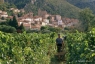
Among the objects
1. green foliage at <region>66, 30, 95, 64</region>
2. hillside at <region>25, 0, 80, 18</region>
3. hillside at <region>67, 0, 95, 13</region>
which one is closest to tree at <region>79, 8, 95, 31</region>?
hillside at <region>25, 0, 80, 18</region>

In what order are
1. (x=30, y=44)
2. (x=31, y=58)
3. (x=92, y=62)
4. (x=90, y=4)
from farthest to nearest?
(x=90, y=4) → (x=30, y=44) → (x=31, y=58) → (x=92, y=62)

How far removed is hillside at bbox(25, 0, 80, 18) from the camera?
438 feet

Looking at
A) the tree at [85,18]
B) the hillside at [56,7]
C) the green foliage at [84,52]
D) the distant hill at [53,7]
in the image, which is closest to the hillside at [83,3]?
the distant hill at [53,7]

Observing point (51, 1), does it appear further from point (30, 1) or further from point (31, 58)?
point (31, 58)

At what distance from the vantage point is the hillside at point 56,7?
13343 cm

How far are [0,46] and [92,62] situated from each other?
3.54 metres

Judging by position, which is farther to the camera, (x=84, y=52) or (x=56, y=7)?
(x=56, y=7)

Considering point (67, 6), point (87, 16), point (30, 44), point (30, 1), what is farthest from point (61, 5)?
point (30, 44)

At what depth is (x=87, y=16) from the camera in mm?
75125

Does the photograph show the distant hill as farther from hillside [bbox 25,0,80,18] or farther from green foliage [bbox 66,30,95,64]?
green foliage [bbox 66,30,95,64]

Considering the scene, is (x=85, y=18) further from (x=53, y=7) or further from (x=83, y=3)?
(x=83, y=3)

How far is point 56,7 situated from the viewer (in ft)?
442

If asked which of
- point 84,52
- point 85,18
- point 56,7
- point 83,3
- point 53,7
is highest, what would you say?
point 84,52

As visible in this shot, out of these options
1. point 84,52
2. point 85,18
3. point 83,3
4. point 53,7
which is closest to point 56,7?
point 53,7
